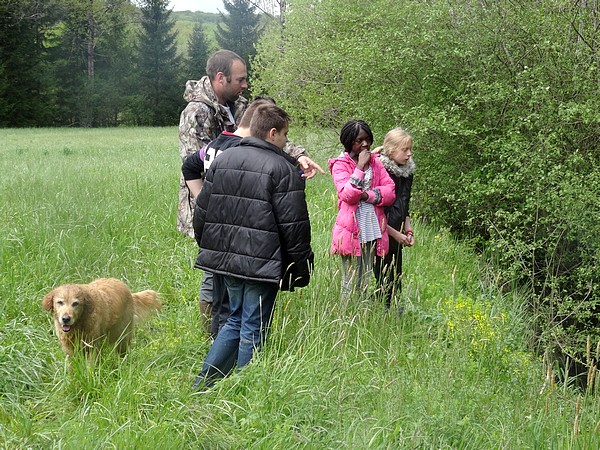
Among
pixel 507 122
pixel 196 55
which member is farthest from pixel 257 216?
pixel 196 55

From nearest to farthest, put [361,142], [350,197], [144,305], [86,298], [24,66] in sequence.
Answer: [86,298], [144,305], [350,197], [361,142], [24,66]

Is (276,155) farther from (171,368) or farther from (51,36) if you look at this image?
(51,36)

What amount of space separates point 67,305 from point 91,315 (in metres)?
0.20

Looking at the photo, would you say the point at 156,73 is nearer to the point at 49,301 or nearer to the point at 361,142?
the point at 361,142

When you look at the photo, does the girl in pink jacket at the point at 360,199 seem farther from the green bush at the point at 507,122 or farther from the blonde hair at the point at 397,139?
the green bush at the point at 507,122

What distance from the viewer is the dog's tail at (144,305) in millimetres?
5004

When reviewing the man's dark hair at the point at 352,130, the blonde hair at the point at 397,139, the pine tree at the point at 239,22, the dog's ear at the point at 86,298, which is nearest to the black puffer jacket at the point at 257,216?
the dog's ear at the point at 86,298

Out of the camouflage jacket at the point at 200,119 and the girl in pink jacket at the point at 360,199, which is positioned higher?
the camouflage jacket at the point at 200,119

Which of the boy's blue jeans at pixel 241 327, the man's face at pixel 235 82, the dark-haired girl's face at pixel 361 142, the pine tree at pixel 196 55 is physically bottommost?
the boy's blue jeans at pixel 241 327

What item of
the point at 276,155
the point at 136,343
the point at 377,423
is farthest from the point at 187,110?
the point at 377,423

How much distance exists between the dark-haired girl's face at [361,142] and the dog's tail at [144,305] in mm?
1990

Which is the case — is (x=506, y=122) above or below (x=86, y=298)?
above

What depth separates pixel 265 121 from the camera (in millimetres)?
4031

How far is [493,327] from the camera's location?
216 inches
